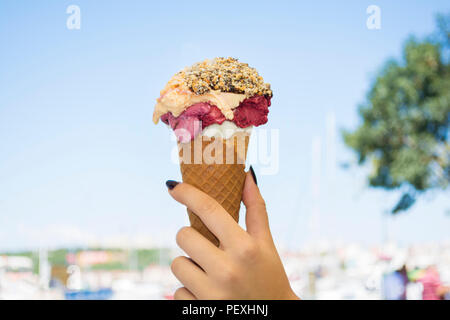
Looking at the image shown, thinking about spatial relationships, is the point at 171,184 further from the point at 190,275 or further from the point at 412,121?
the point at 412,121

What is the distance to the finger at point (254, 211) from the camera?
5.27ft

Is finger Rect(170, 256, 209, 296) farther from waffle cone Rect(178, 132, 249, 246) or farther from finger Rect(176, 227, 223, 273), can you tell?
waffle cone Rect(178, 132, 249, 246)

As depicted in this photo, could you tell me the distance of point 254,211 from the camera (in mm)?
1700

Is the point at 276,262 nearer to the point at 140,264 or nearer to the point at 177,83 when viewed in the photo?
the point at 177,83

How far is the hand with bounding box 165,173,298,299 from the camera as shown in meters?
1.46

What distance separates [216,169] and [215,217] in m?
0.47

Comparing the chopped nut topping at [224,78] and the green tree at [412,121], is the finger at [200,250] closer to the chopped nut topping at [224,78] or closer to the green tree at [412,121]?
the chopped nut topping at [224,78]

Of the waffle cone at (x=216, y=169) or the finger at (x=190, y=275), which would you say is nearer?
the finger at (x=190, y=275)

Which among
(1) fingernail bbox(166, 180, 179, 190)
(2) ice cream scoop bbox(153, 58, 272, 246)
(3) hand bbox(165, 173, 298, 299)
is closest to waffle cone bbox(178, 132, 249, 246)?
(2) ice cream scoop bbox(153, 58, 272, 246)

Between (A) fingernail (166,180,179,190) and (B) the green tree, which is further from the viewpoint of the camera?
(B) the green tree

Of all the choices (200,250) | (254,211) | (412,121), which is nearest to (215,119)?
(254,211)

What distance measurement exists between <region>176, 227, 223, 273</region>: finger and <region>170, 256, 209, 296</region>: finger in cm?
3

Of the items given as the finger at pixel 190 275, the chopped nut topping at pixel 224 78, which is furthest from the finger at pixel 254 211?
the chopped nut topping at pixel 224 78
